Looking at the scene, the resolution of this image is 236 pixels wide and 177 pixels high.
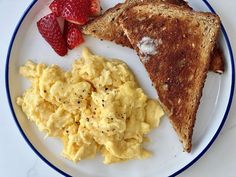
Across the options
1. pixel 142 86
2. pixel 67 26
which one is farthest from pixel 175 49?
pixel 67 26

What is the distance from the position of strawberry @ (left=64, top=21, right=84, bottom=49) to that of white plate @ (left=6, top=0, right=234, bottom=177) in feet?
0.12

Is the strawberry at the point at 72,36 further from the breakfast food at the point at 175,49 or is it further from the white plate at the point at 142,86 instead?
the breakfast food at the point at 175,49

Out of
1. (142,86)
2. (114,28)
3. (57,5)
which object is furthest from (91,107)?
(57,5)

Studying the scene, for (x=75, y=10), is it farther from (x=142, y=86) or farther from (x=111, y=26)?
(x=142, y=86)

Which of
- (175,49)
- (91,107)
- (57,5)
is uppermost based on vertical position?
(57,5)

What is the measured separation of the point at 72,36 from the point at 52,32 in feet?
0.32

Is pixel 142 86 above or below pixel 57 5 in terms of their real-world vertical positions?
below

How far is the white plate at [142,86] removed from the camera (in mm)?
2609

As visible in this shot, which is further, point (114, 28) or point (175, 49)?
point (114, 28)

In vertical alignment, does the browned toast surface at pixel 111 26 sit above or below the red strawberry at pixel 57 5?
below

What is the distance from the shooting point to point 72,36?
2.61 metres

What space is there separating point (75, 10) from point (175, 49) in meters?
0.51

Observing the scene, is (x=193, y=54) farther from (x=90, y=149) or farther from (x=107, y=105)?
(x=90, y=149)

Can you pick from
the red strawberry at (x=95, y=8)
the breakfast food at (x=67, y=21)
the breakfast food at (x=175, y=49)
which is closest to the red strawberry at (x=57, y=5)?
the breakfast food at (x=67, y=21)
